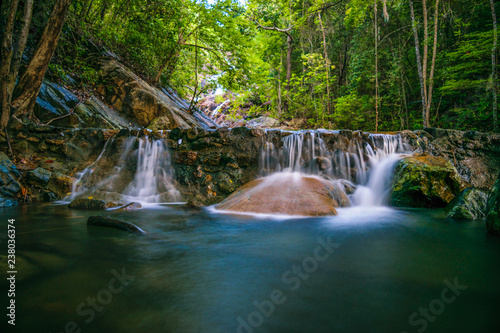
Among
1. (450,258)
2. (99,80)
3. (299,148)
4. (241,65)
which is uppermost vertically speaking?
(241,65)

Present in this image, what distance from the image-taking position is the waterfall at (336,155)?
662 centimetres

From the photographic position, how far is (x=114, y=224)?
3.39m

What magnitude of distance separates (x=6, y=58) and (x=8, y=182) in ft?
9.85

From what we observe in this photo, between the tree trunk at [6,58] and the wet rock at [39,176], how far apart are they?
150 cm

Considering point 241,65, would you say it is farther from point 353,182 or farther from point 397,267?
point 397,267

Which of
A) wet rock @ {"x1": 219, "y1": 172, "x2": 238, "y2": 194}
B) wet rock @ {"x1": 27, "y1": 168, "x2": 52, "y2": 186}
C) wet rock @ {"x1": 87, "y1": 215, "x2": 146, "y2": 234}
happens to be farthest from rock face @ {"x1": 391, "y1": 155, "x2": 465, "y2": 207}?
wet rock @ {"x1": 27, "y1": 168, "x2": 52, "y2": 186}

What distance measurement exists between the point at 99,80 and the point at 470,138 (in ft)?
43.7

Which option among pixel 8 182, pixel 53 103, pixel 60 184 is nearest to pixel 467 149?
pixel 60 184

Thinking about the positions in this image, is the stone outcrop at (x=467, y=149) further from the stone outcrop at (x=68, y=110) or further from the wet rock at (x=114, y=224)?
the stone outcrop at (x=68, y=110)

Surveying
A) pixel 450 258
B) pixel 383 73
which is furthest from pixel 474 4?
pixel 450 258

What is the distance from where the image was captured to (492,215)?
3.19 m

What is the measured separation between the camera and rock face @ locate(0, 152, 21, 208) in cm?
507

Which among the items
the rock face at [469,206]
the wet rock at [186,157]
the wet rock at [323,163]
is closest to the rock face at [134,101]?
the wet rock at [186,157]

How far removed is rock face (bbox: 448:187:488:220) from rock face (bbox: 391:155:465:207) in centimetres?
77
